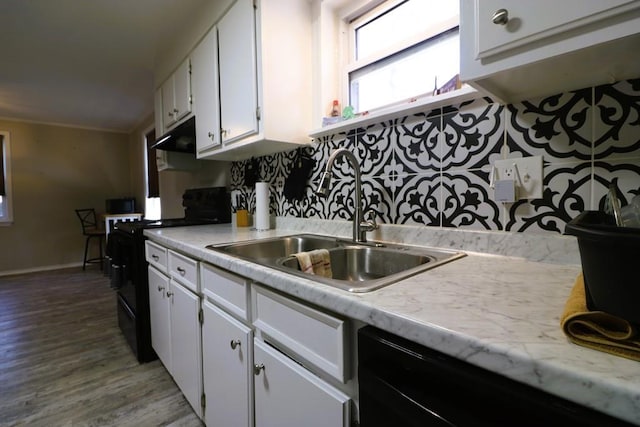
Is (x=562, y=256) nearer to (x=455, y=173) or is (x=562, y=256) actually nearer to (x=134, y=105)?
(x=455, y=173)

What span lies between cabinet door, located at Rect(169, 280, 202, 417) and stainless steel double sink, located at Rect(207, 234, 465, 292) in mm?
348

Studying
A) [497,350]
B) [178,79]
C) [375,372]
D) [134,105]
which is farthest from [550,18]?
[134,105]

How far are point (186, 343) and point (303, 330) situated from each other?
94 centimetres

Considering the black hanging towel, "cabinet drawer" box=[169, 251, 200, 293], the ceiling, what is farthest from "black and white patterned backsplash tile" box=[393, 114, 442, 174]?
the ceiling

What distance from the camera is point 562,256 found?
801mm

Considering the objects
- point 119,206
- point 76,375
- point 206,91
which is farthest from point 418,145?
point 119,206

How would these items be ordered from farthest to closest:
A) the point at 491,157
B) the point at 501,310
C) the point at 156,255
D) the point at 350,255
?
the point at 156,255, the point at 350,255, the point at 491,157, the point at 501,310

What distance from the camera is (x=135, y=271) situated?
1.87 m

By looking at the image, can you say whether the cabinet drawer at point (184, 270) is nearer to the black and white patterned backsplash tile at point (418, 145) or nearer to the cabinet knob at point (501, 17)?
the black and white patterned backsplash tile at point (418, 145)

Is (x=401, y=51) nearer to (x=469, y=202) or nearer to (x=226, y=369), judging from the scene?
(x=469, y=202)

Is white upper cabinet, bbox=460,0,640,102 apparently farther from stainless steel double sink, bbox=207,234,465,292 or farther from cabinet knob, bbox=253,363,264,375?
cabinet knob, bbox=253,363,264,375

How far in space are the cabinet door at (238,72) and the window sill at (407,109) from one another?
0.38 metres

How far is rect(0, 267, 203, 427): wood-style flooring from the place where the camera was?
146 cm

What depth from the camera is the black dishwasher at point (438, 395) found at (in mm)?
345
